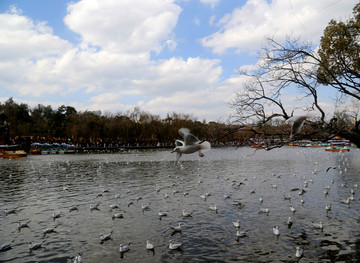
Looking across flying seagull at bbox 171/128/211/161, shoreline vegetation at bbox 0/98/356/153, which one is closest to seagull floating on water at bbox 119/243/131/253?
flying seagull at bbox 171/128/211/161

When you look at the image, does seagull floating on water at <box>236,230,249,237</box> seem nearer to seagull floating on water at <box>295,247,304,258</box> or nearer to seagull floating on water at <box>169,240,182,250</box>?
seagull floating on water at <box>295,247,304,258</box>

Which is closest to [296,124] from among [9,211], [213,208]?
[213,208]

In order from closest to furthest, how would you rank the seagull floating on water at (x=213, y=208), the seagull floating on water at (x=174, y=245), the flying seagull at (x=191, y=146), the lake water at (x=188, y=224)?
the flying seagull at (x=191, y=146)
the lake water at (x=188, y=224)
the seagull floating on water at (x=174, y=245)
the seagull floating on water at (x=213, y=208)

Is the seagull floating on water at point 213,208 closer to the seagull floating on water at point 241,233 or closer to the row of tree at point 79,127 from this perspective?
the seagull floating on water at point 241,233

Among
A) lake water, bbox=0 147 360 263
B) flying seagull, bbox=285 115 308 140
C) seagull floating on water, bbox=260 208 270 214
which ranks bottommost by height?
lake water, bbox=0 147 360 263

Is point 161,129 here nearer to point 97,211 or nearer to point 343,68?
point 97,211

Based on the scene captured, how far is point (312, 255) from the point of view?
9.09m

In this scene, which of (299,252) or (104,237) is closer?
(299,252)

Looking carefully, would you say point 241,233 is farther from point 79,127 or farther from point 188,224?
point 79,127

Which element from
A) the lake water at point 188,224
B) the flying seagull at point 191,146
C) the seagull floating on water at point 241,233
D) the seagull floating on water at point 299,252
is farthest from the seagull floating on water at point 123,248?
the flying seagull at point 191,146

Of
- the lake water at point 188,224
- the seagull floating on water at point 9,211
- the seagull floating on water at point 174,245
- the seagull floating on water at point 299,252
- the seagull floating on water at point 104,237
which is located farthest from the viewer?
the seagull floating on water at point 9,211

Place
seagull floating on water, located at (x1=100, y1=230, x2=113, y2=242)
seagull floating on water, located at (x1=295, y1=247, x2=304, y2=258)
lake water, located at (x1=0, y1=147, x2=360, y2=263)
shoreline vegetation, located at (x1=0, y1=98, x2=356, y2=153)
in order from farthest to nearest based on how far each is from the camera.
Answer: shoreline vegetation, located at (x1=0, y1=98, x2=356, y2=153) → seagull floating on water, located at (x1=100, y1=230, x2=113, y2=242) → lake water, located at (x1=0, y1=147, x2=360, y2=263) → seagull floating on water, located at (x1=295, y1=247, x2=304, y2=258)

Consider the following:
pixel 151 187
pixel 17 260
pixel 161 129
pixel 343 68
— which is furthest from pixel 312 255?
pixel 161 129

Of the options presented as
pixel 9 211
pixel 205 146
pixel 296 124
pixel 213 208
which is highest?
pixel 296 124
